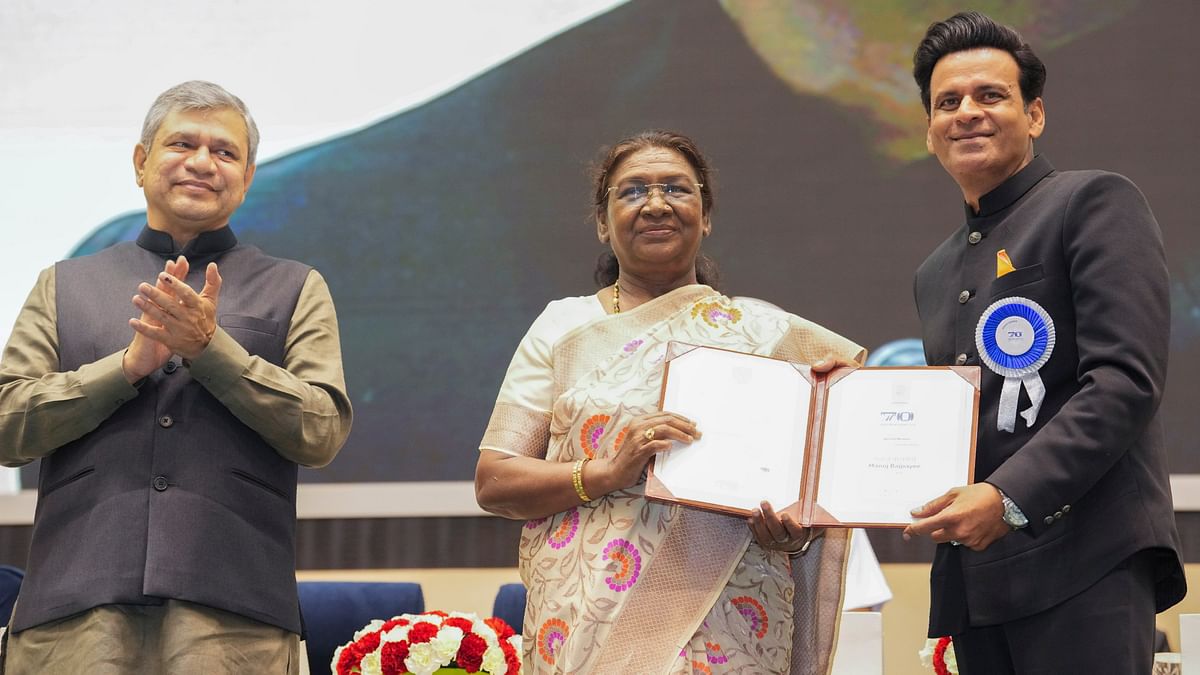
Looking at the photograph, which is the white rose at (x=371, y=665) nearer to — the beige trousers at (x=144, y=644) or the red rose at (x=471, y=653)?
the red rose at (x=471, y=653)

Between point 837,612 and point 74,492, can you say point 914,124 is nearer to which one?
point 837,612

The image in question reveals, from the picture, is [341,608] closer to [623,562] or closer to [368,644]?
[368,644]

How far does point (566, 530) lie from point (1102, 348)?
2.98ft

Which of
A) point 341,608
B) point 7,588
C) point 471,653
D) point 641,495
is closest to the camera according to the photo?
point 641,495

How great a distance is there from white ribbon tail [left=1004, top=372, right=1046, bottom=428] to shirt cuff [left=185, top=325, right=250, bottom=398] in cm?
123

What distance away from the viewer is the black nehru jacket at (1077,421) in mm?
1815

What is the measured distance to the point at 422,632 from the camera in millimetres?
2502

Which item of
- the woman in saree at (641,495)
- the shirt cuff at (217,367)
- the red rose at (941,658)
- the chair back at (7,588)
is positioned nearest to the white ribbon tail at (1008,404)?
the woman in saree at (641,495)

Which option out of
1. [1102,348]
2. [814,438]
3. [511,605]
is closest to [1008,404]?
[1102,348]

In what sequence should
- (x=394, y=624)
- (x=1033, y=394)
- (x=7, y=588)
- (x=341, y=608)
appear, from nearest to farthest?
(x=1033, y=394)
(x=394, y=624)
(x=7, y=588)
(x=341, y=608)

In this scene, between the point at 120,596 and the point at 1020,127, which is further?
the point at 1020,127

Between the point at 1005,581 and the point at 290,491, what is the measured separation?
1.19 m

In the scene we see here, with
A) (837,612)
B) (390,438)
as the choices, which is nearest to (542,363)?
(837,612)

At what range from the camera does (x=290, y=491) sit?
7.18ft
